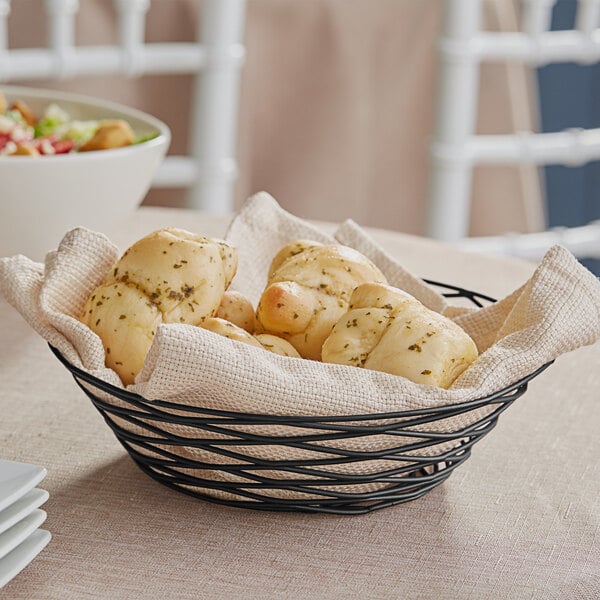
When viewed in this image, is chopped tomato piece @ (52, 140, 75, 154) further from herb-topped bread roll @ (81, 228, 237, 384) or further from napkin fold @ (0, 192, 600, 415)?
herb-topped bread roll @ (81, 228, 237, 384)

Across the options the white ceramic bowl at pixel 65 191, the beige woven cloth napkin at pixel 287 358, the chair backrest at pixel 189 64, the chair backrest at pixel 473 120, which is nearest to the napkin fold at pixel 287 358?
the beige woven cloth napkin at pixel 287 358

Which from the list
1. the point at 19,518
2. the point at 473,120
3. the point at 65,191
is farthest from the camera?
the point at 473,120

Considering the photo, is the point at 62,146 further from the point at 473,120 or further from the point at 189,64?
the point at 473,120

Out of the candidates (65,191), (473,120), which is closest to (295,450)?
(65,191)

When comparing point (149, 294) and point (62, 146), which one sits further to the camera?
point (62, 146)

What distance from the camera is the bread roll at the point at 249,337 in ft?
1.85

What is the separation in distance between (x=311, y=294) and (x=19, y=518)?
20 centimetres

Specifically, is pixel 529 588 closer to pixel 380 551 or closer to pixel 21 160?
pixel 380 551

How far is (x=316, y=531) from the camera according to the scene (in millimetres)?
562

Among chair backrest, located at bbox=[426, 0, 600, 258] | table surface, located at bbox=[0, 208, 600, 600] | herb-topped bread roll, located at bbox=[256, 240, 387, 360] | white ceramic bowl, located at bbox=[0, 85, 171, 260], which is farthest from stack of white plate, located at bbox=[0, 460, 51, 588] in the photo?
chair backrest, located at bbox=[426, 0, 600, 258]

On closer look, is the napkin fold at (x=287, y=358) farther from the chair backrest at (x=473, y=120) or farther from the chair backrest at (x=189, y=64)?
the chair backrest at (x=473, y=120)

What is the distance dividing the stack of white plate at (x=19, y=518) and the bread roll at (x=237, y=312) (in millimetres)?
152

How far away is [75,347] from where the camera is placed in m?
0.57

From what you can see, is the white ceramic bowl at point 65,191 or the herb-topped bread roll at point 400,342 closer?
the herb-topped bread roll at point 400,342
